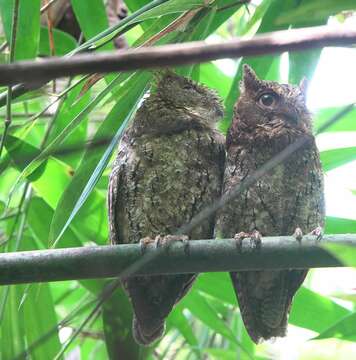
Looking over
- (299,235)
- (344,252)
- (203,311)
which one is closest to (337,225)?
(203,311)

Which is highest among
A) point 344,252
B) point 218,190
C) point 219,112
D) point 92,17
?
point 92,17

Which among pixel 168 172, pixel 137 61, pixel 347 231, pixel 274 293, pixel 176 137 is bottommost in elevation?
pixel 137 61

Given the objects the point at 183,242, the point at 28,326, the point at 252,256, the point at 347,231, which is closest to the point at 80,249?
the point at 183,242

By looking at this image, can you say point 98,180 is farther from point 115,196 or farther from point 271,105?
point 271,105

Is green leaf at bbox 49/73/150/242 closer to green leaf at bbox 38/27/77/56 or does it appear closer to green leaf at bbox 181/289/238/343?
green leaf at bbox 38/27/77/56

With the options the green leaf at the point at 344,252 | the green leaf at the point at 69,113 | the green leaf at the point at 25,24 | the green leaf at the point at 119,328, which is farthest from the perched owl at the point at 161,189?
the green leaf at the point at 344,252

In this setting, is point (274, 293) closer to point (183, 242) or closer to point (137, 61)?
point (183, 242)
